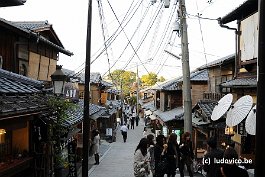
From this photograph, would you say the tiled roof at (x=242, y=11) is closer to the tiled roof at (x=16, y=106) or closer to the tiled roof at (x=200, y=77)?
the tiled roof at (x=16, y=106)

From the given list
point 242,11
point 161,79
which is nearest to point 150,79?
point 161,79

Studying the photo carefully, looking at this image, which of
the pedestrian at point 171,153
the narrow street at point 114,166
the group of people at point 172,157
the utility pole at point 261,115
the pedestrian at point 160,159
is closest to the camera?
the utility pole at point 261,115

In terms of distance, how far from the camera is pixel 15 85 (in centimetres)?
1007

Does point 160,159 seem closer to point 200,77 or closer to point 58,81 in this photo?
point 58,81

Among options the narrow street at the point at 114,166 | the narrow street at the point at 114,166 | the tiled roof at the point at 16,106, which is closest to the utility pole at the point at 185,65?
the narrow street at the point at 114,166

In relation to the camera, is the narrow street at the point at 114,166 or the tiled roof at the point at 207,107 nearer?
the tiled roof at the point at 207,107

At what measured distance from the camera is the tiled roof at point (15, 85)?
9078mm

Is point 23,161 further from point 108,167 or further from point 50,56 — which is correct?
point 50,56

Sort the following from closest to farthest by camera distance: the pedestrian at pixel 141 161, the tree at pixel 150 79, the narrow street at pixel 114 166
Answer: the pedestrian at pixel 141 161, the narrow street at pixel 114 166, the tree at pixel 150 79

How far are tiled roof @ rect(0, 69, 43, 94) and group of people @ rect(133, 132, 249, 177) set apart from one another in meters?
3.57

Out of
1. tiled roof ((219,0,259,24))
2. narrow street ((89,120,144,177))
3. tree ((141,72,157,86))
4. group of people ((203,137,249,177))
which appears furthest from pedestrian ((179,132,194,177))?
tree ((141,72,157,86))

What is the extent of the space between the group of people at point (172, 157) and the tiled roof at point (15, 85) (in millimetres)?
3567

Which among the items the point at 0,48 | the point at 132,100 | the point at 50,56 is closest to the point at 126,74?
the point at 132,100

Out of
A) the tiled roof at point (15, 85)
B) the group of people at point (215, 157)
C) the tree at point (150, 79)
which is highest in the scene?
the tree at point (150, 79)
